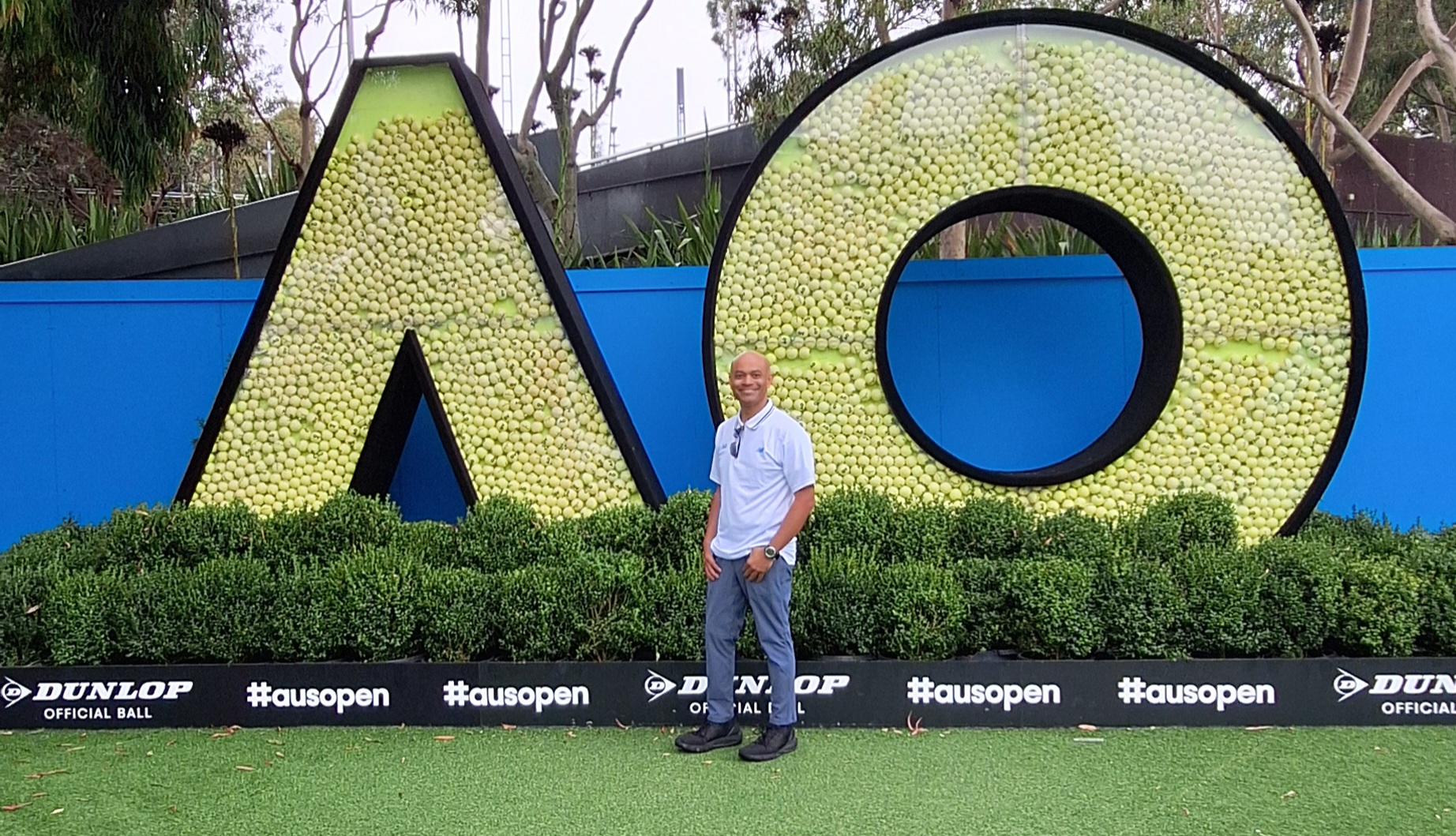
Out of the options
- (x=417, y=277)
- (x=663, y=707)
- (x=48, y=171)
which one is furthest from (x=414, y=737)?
(x=48, y=171)

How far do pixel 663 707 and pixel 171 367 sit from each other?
458 centimetres

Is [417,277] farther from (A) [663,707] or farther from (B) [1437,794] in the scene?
(B) [1437,794]

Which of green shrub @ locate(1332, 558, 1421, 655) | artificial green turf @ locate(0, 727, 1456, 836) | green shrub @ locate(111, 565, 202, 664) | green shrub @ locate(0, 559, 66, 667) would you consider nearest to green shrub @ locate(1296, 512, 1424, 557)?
green shrub @ locate(1332, 558, 1421, 655)

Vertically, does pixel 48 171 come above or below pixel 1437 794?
above

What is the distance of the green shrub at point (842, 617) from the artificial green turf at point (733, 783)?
0.38m

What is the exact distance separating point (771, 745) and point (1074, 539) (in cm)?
197

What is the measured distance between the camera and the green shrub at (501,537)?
16.9 feet

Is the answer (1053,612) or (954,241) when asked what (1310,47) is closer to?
(954,241)

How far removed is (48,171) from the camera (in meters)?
17.4

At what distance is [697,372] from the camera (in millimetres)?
6887

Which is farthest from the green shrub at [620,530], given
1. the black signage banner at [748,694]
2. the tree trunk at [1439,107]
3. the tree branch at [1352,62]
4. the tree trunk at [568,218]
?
the tree trunk at [1439,107]

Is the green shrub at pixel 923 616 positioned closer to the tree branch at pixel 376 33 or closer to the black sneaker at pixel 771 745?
the black sneaker at pixel 771 745

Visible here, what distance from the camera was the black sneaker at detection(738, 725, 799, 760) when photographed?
3.86 meters

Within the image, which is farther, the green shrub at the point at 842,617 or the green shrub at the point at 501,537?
the green shrub at the point at 501,537
